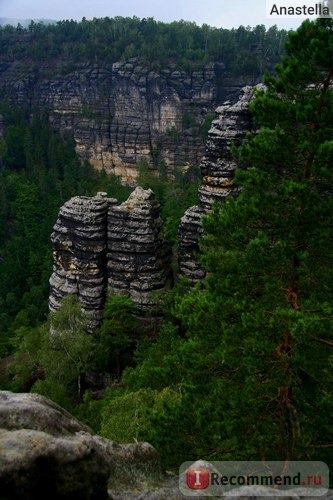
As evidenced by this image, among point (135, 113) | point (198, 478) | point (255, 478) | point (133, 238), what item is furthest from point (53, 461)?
point (135, 113)

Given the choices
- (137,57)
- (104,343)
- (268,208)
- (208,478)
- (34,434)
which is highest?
(137,57)

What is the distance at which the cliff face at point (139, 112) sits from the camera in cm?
8294

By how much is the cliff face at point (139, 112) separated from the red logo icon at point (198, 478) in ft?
242

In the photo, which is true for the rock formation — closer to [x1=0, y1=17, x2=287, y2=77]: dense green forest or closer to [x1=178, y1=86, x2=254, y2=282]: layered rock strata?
[x1=178, y1=86, x2=254, y2=282]: layered rock strata

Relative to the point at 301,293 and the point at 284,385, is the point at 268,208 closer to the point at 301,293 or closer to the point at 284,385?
the point at 301,293

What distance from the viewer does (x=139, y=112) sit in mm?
86438

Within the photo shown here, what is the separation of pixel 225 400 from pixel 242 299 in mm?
2196

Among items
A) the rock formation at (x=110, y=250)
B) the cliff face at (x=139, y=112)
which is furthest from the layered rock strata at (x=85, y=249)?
the cliff face at (x=139, y=112)

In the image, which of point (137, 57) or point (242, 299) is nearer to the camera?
point (242, 299)

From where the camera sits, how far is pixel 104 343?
98.5ft

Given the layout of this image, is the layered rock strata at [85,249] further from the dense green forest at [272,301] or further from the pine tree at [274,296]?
the pine tree at [274,296]

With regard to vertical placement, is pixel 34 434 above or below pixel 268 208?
below

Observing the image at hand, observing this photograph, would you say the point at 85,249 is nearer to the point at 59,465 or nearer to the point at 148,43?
the point at 59,465

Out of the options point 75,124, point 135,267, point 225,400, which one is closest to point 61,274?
point 135,267
